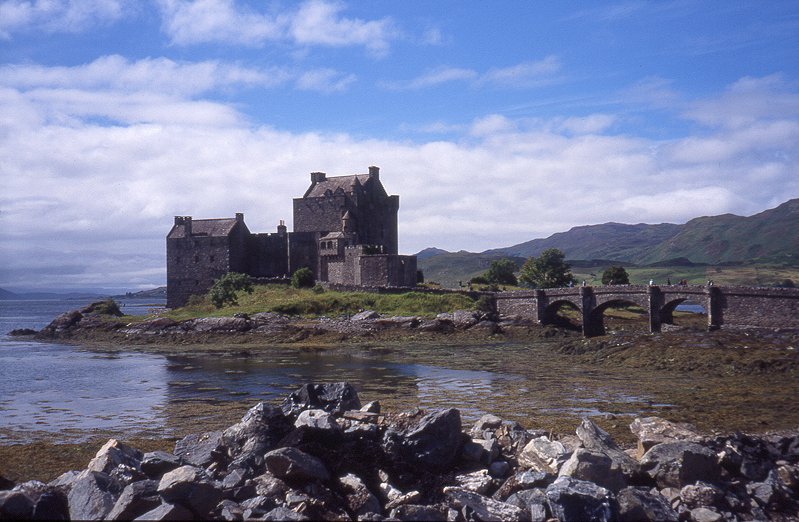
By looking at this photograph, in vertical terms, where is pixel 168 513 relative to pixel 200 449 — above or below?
above

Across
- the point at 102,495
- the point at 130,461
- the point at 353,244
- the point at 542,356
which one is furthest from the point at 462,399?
the point at 353,244

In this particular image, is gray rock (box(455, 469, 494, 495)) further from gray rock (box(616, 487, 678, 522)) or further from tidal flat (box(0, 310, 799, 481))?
tidal flat (box(0, 310, 799, 481))

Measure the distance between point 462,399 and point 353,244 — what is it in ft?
163

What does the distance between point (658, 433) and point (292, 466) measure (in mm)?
7727

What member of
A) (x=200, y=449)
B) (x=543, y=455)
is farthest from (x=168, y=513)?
(x=543, y=455)

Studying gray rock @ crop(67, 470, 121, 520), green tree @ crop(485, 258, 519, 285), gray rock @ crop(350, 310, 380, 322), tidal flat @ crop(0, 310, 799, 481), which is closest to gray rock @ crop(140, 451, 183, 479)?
gray rock @ crop(67, 470, 121, 520)

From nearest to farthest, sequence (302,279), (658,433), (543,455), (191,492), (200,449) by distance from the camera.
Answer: (191,492) < (543,455) < (200,449) < (658,433) < (302,279)

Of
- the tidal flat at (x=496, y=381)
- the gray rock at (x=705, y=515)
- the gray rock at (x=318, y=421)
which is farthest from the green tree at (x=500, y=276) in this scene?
the gray rock at (x=705, y=515)

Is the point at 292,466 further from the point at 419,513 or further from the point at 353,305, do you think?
the point at 353,305

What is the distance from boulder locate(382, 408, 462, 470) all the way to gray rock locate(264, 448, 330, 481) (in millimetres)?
1496

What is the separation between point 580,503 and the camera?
9.64 m

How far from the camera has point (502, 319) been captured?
Answer: 5803 centimetres

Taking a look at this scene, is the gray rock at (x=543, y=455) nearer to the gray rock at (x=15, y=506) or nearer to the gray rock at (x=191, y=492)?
the gray rock at (x=191, y=492)

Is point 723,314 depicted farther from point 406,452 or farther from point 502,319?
point 406,452
